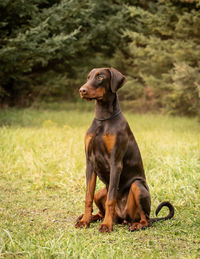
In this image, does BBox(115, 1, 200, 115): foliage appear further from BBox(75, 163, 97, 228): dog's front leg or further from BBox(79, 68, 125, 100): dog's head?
BBox(75, 163, 97, 228): dog's front leg

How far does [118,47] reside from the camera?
57.8ft

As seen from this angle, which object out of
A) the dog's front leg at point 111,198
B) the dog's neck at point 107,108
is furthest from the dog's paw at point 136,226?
the dog's neck at point 107,108

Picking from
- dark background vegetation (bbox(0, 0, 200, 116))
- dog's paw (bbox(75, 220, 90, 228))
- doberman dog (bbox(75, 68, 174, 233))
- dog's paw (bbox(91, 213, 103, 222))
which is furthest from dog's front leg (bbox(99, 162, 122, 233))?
dark background vegetation (bbox(0, 0, 200, 116))

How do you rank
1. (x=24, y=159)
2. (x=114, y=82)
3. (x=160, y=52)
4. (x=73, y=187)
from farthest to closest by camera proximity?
(x=160, y=52) < (x=24, y=159) < (x=73, y=187) < (x=114, y=82)

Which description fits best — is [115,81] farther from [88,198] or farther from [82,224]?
[82,224]

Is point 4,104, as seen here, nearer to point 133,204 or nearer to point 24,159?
point 24,159

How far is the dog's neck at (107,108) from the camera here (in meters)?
3.38

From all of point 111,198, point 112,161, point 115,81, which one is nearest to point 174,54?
point 115,81

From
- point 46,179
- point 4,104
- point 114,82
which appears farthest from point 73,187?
point 4,104

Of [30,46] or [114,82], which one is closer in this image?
[114,82]

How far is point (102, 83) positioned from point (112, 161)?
74 centimetres

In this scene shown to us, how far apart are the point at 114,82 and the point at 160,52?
999cm

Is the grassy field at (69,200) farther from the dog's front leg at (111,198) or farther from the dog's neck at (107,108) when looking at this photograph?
the dog's neck at (107,108)

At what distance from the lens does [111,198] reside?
10.7 ft
